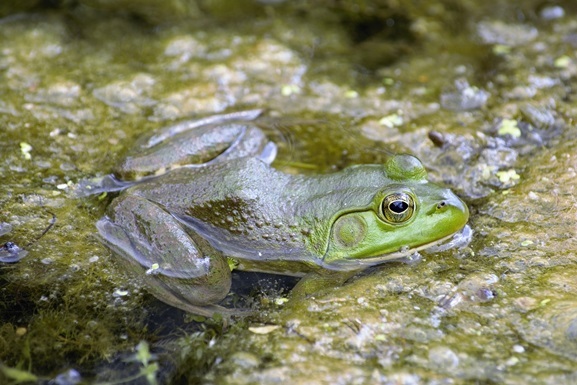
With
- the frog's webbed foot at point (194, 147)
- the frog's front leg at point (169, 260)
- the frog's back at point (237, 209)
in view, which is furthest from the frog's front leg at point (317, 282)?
the frog's webbed foot at point (194, 147)

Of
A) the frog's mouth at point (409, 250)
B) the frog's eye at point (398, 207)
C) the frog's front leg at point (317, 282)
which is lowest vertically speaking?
the frog's front leg at point (317, 282)

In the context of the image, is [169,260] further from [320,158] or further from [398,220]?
[320,158]

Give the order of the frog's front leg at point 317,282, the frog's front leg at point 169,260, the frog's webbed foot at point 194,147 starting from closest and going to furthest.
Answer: the frog's front leg at point 169,260, the frog's front leg at point 317,282, the frog's webbed foot at point 194,147

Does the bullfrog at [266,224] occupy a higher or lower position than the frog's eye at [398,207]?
lower

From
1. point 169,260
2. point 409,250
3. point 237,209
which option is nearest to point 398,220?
point 409,250

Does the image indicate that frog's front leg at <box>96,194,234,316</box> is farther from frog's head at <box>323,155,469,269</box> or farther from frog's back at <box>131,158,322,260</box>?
frog's head at <box>323,155,469,269</box>

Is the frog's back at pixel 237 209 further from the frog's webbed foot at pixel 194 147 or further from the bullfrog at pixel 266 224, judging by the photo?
the frog's webbed foot at pixel 194 147
